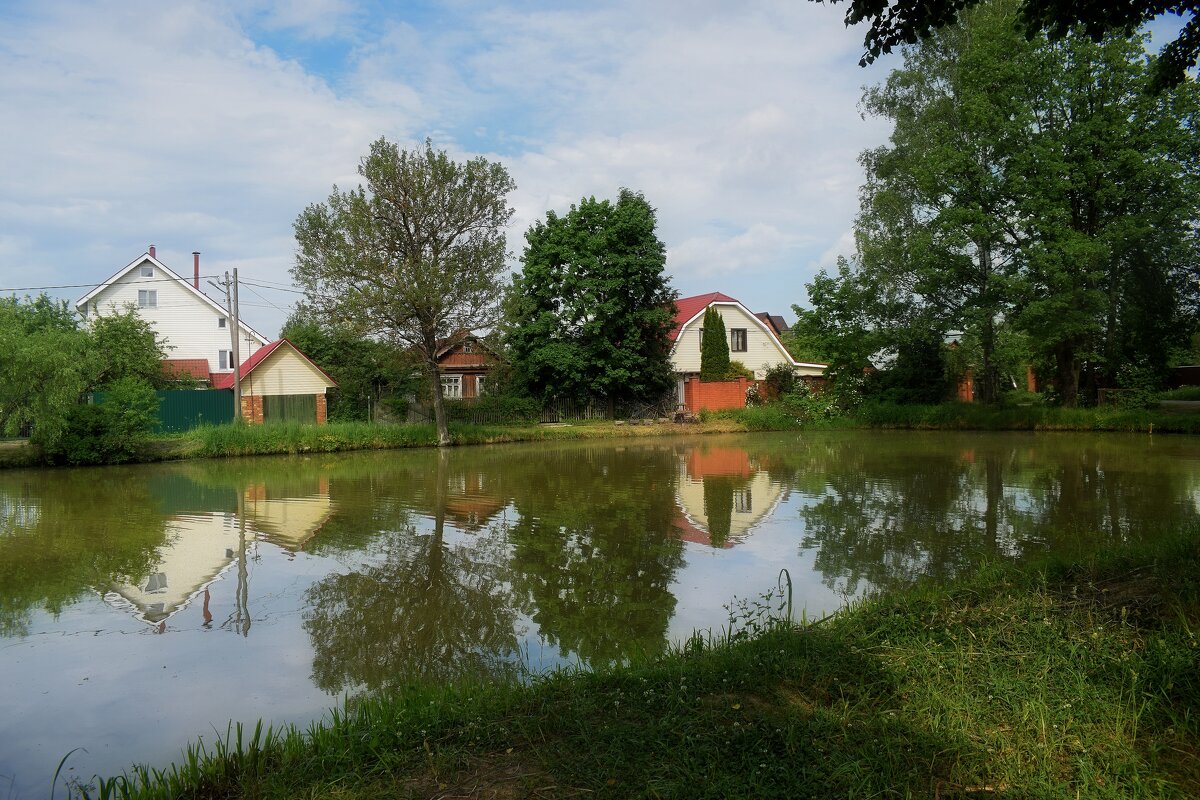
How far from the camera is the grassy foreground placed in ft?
11.4

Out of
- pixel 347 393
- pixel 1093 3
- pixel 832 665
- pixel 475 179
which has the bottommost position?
pixel 832 665

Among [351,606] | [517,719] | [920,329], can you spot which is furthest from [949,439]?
[517,719]

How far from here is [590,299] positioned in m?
32.7

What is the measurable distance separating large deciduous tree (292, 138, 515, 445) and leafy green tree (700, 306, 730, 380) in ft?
41.8

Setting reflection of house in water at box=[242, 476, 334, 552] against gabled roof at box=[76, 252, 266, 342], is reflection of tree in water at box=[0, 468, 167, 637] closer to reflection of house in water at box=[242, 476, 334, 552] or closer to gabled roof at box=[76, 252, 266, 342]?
reflection of house in water at box=[242, 476, 334, 552]

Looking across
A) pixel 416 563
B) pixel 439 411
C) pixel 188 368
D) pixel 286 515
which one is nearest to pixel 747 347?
pixel 439 411

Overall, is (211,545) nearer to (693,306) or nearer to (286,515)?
(286,515)

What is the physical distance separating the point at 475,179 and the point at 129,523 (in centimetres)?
1818

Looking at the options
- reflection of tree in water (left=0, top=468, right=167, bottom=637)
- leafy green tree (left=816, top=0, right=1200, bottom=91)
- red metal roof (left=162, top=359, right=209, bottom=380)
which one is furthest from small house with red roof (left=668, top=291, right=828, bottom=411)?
leafy green tree (left=816, top=0, right=1200, bottom=91)

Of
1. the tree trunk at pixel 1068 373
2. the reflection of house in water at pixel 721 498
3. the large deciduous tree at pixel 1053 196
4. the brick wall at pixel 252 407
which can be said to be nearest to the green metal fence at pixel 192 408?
the brick wall at pixel 252 407

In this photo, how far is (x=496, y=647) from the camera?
6617mm

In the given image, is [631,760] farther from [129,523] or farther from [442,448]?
[442,448]

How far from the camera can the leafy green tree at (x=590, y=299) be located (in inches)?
1296

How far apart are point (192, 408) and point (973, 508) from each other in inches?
1068
